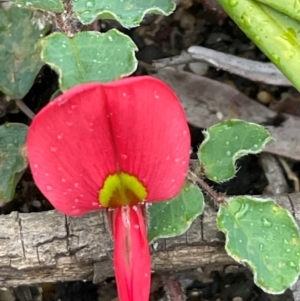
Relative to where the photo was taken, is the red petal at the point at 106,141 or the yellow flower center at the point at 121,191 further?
the yellow flower center at the point at 121,191

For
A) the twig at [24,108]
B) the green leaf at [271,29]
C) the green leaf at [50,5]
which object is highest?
the green leaf at [50,5]

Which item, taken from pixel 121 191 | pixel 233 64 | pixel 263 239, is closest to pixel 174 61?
pixel 233 64

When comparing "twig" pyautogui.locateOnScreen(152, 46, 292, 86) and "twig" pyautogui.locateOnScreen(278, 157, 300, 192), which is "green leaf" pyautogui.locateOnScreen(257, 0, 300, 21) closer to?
"twig" pyautogui.locateOnScreen(152, 46, 292, 86)

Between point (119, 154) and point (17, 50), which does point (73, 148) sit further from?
point (17, 50)

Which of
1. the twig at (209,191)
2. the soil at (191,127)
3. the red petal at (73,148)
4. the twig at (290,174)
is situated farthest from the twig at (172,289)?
the red petal at (73,148)

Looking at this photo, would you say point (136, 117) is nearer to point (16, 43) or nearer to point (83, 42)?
point (83, 42)

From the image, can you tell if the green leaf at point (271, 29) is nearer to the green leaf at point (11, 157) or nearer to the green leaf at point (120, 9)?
the green leaf at point (120, 9)

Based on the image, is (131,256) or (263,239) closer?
(131,256)
